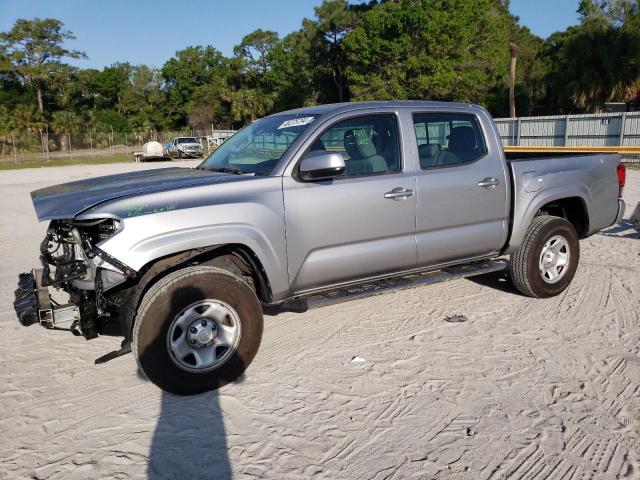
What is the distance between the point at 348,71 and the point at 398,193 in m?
43.6

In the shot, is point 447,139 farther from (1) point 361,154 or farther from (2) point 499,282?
(2) point 499,282

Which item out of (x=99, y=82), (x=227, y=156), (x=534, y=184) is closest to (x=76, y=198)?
(x=227, y=156)

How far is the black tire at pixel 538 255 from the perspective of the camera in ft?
17.1

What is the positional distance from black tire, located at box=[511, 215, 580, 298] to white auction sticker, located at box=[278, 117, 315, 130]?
2.45 m

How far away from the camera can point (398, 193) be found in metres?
4.37

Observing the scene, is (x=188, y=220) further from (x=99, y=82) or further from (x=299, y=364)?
(x=99, y=82)

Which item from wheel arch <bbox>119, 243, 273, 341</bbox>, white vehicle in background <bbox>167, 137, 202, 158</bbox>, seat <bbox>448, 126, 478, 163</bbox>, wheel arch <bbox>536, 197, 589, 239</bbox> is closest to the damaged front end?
wheel arch <bbox>119, 243, 273, 341</bbox>

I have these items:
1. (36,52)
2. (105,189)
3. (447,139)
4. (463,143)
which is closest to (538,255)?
(463,143)

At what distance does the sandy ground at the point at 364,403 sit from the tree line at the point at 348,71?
113 feet

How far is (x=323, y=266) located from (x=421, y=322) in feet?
4.31

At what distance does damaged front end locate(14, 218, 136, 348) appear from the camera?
11.2 ft

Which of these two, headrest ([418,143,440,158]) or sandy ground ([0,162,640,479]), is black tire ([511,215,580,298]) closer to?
sandy ground ([0,162,640,479])

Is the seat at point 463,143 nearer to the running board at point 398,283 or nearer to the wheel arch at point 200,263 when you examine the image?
the running board at point 398,283

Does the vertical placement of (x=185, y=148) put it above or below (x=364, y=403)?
above
